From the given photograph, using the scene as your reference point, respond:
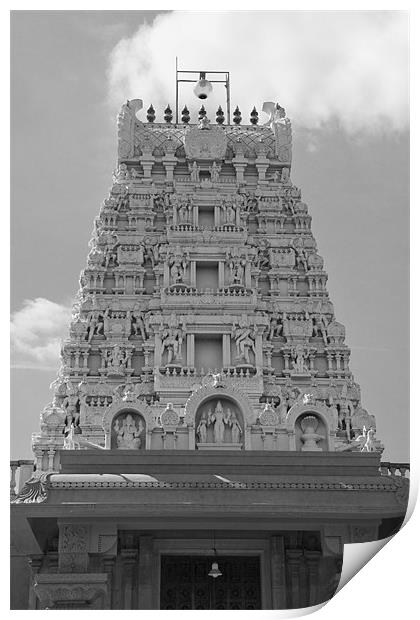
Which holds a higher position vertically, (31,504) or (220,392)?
(220,392)

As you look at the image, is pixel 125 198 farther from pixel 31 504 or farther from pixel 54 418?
pixel 31 504

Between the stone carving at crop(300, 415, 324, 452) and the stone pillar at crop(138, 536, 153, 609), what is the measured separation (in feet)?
14.9

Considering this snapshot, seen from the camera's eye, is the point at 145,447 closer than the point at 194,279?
Yes

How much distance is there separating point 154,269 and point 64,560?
1055 centimetres

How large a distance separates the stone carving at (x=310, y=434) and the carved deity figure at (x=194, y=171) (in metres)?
9.29

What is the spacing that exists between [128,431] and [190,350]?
3.46 m

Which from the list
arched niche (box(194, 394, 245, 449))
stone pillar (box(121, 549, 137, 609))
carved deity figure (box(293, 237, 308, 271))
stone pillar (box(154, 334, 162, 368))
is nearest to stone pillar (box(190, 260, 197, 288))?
stone pillar (box(154, 334, 162, 368))

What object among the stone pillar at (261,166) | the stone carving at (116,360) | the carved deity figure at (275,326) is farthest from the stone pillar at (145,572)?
the stone pillar at (261,166)

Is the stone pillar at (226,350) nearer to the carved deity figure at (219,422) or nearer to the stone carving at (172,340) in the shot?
the stone carving at (172,340)

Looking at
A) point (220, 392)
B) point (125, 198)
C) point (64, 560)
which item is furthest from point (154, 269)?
point (64, 560)

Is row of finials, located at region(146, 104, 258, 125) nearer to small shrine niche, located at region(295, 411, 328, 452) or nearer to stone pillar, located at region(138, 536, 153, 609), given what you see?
small shrine niche, located at region(295, 411, 328, 452)

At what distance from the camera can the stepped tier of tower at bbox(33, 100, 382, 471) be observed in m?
23.4

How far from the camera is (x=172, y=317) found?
84.2ft

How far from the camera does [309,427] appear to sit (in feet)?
76.5
